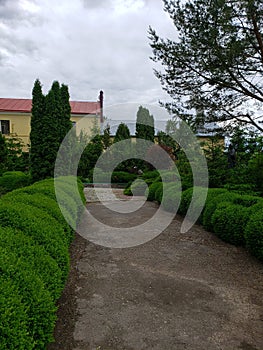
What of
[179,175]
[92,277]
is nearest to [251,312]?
[92,277]

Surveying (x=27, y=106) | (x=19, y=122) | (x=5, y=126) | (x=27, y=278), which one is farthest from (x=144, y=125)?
(x=27, y=278)

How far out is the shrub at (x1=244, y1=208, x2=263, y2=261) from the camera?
4409 mm

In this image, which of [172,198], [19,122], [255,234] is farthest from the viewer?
[19,122]

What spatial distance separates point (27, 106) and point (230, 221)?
24.6 m

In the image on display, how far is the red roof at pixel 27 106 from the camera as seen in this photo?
25516 millimetres

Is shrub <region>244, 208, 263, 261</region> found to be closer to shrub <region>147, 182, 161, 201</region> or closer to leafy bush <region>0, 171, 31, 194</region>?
shrub <region>147, 182, 161, 201</region>

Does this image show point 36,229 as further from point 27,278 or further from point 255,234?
point 255,234

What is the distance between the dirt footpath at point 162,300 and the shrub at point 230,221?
9.1 inches

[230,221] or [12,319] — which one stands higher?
[12,319]

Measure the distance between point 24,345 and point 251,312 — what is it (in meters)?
2.39

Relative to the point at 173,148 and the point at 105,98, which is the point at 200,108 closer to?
the point at 173,148

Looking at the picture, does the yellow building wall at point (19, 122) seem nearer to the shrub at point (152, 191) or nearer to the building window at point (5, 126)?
the building window at point (5, 126)

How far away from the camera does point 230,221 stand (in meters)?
5.39

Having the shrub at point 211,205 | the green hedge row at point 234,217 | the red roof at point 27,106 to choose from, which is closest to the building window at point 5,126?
the red roof at point 27,106
